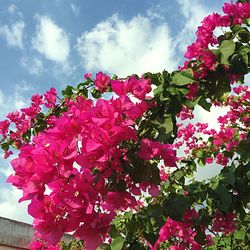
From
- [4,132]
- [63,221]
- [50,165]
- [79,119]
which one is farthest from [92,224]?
[4,132]

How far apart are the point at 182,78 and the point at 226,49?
440mm

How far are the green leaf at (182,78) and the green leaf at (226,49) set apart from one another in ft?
0.94

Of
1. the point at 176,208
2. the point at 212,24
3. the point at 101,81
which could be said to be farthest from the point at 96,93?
the point at 176,208

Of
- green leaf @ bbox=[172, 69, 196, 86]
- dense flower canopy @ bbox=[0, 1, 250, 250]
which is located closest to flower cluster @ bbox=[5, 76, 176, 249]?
dense flower canopy @ bbox=[0, 1, 250, 250]

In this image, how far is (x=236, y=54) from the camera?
238cm

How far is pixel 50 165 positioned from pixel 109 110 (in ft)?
0.88

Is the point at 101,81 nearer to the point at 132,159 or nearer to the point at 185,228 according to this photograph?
the point at 185,228

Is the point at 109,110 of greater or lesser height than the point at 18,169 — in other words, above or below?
above

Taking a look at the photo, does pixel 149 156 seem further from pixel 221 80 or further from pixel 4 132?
pixel 4 132

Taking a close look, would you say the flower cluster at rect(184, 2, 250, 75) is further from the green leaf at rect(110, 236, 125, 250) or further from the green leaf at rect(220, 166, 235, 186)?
the green leaf at rect(110, 236, 125, 250)

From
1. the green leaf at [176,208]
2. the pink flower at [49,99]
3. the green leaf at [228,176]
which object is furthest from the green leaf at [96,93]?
the green leaf at [176,208]

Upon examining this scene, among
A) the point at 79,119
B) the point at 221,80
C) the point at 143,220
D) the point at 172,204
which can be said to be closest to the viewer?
the point at 79,119

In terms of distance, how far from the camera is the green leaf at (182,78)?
2127 mm

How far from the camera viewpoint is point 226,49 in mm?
2404
